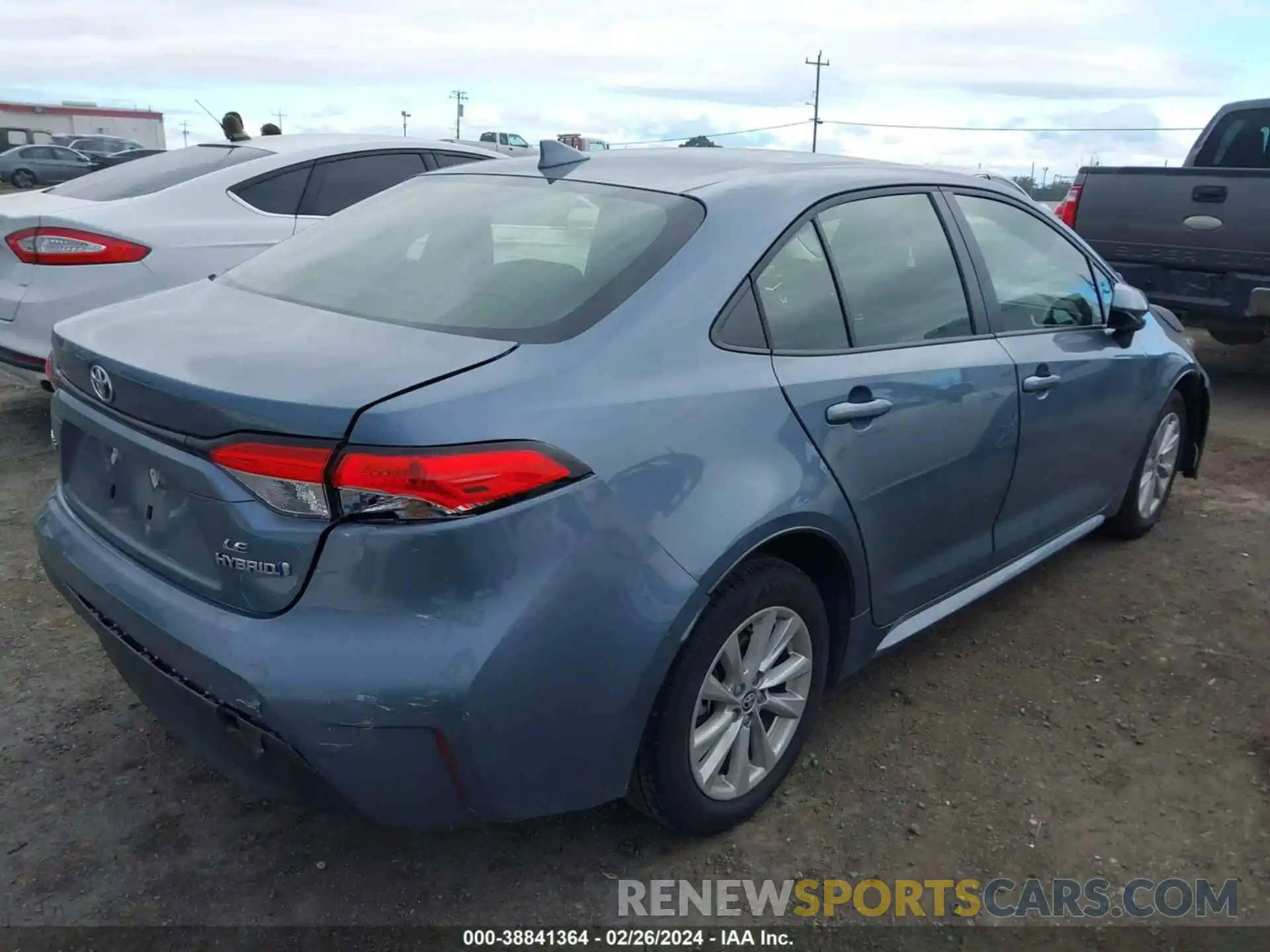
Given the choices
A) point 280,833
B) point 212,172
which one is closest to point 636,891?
point 280,833

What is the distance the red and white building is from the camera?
6769 centimetres

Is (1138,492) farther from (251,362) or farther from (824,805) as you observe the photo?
(251,362)

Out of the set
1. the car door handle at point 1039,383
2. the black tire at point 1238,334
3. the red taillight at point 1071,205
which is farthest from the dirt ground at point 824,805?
the red taillight at point 1071,205

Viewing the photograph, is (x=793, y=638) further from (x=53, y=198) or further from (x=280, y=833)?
(x=53, y=198)

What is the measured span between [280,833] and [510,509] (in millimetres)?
1229

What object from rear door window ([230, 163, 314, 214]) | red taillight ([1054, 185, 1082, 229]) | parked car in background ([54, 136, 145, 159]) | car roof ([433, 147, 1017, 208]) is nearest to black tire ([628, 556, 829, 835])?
car roof ([433, 147, 1017, 208])

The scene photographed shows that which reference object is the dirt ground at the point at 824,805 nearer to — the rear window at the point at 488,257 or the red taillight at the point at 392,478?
the red taillight at the point at 392,478

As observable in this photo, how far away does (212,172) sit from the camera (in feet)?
18.5

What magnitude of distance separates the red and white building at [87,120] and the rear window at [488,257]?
70378 millimetres

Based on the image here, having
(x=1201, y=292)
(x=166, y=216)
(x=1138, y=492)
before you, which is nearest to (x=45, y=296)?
A: (x=166, y=216)

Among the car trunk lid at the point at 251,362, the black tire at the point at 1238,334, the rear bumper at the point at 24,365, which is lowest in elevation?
the black tire at the point at 1238,334

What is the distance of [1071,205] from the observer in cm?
734

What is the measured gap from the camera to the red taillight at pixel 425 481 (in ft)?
6.16

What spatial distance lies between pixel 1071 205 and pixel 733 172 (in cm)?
542
